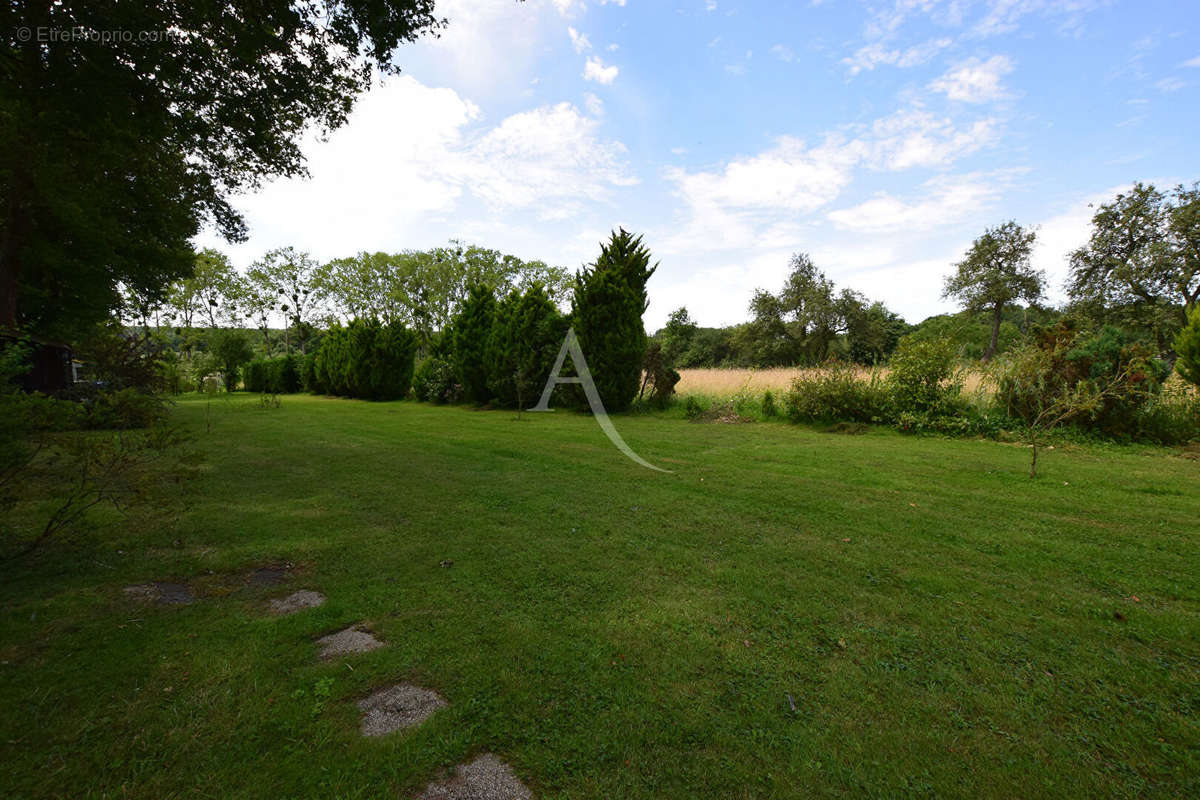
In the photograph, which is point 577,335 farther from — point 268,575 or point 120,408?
point 268,575

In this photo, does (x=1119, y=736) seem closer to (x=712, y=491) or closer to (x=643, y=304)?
(x=712, y=491)

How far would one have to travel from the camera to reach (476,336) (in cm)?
1677

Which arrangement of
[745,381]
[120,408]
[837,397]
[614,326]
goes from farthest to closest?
[745,381]
[614,326]
[837,397]
[120,408]

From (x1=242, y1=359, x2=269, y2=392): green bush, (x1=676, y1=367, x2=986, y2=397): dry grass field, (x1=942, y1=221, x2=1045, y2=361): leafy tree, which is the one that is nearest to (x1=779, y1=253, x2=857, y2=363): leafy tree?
(x1=942, y1=221, x2=1045, y2=361): leafy tree

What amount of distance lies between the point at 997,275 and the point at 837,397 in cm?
3295

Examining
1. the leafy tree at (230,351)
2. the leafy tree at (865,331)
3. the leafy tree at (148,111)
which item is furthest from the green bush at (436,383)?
the leafy tree at (865,331)

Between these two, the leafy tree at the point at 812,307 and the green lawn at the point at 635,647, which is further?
the leafy tree at the point at 812,307

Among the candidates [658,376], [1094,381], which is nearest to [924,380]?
[1094,381]

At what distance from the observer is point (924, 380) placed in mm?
9672

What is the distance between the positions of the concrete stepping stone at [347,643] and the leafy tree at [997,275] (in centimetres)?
4034

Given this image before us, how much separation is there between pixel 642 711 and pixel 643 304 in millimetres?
12973

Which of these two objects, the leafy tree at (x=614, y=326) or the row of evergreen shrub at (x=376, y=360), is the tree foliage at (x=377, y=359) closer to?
the row of evergreen shrub at (x=376, y=360)

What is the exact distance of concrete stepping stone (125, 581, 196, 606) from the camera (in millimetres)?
2748

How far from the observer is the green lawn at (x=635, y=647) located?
5.34ft
